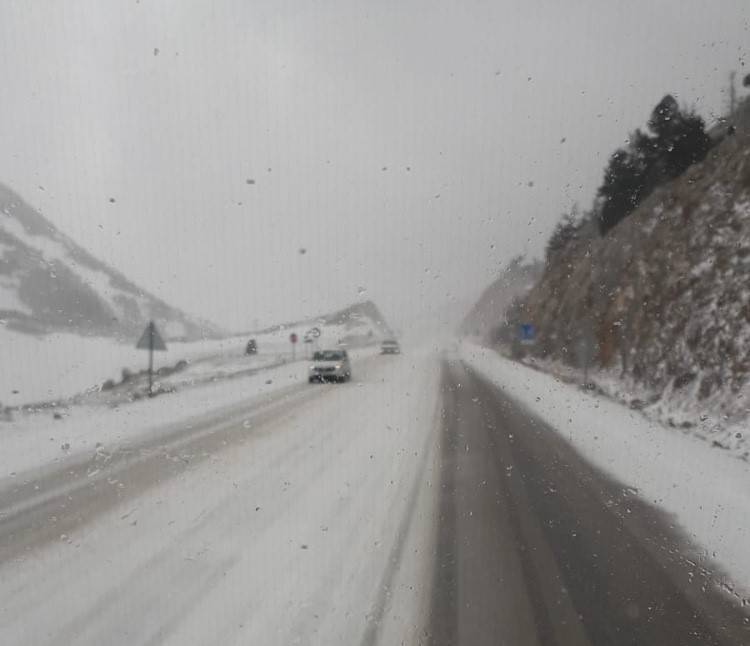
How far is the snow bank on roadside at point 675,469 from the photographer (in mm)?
4719

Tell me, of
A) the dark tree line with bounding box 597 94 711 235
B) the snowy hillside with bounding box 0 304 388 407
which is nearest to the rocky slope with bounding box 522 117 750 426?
the dark tree line with bounding box 597 94 711 235

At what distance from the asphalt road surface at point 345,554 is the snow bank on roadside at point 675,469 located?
1.03 ft

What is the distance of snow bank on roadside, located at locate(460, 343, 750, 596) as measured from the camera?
4719mm

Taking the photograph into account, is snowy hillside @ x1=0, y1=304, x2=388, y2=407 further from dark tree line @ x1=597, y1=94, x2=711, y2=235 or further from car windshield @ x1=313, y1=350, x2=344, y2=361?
dark tree line @ x1=597, y1=94, x2=711, y2=235

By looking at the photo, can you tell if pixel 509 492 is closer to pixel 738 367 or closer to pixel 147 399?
pixel 738 367

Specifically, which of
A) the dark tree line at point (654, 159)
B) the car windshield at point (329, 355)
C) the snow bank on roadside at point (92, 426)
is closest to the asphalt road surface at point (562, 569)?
the snow bank on roadside at point (92, 426)

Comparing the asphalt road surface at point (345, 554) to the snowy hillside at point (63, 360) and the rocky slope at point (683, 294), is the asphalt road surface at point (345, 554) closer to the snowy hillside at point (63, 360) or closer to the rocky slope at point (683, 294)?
the snowy hillside at point (63, 360)

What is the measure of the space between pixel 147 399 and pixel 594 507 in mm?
11770

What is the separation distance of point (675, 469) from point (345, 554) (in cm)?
540

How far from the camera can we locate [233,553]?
4.28 m

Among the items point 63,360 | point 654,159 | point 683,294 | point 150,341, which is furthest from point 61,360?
point 654,159

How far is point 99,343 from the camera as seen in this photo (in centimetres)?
820

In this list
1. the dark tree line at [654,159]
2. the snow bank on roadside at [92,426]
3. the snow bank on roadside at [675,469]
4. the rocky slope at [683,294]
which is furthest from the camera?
the dark tree line at [654,159]

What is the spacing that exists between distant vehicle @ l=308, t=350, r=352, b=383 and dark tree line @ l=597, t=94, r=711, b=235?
12.5 metres
